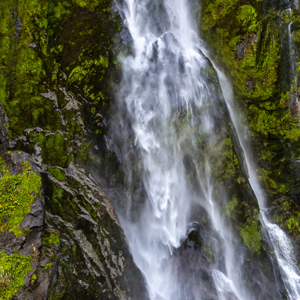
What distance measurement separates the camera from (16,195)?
5.30 metres

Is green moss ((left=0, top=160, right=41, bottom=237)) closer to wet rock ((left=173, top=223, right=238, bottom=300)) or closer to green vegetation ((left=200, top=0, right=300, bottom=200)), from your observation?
wet rock ((left=173, top=223, right=238, bottom=300))

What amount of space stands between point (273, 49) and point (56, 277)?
10.8 m

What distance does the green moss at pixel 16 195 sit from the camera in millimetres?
5059

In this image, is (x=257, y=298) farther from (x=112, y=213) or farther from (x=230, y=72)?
(x=230, y=72)

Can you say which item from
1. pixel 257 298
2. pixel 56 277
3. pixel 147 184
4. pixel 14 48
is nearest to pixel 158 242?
pixel 147 184

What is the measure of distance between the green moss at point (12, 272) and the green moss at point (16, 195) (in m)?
0.44

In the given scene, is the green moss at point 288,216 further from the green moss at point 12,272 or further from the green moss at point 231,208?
the green moss at point 12,272

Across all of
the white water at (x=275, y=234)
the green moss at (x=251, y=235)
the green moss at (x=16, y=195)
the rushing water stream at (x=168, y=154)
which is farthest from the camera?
the white water at (x=275, y=234)

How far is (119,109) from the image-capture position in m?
7.77

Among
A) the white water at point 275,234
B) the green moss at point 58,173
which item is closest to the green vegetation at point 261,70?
the white water at point 275,234

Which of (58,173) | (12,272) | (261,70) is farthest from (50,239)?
(261,70)

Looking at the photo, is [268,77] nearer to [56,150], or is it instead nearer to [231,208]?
[231,208]

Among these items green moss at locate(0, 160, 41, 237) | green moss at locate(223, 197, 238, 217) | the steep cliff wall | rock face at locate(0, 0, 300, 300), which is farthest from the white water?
green moss at locate(0, 160, 41, 237)

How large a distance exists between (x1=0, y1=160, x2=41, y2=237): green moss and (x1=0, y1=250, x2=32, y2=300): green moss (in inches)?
17.3
